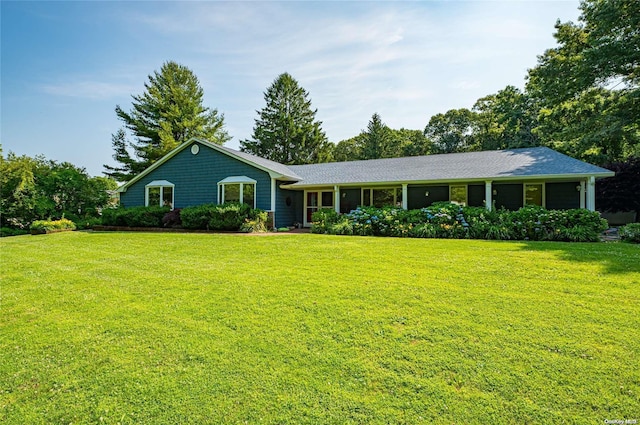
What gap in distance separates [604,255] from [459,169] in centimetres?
858

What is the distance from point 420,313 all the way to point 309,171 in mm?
16048

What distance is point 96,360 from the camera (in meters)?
2.99

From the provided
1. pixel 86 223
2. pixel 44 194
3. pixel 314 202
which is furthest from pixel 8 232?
pixel 314 202

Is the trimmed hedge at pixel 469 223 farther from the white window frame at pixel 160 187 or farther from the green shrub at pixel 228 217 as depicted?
the white window frame at pixel 160 187

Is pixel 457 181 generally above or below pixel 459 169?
below

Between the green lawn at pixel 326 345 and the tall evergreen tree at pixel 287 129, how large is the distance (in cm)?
3285

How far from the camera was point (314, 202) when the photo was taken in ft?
58.1

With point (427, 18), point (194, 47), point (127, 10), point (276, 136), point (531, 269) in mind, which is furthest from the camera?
point (276, 136)

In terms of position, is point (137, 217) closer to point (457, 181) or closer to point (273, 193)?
point (273, 193)

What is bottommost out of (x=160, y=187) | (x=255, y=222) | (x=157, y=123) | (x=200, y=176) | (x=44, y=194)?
(x=255, y=222)

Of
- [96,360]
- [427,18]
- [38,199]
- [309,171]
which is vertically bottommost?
[96,360]

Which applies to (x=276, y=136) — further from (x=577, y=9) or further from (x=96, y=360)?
(x=96, y=360)

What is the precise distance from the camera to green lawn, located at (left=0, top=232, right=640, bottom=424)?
2342 mm

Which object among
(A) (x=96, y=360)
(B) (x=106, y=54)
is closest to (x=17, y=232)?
(B) (x=106, y=54)
